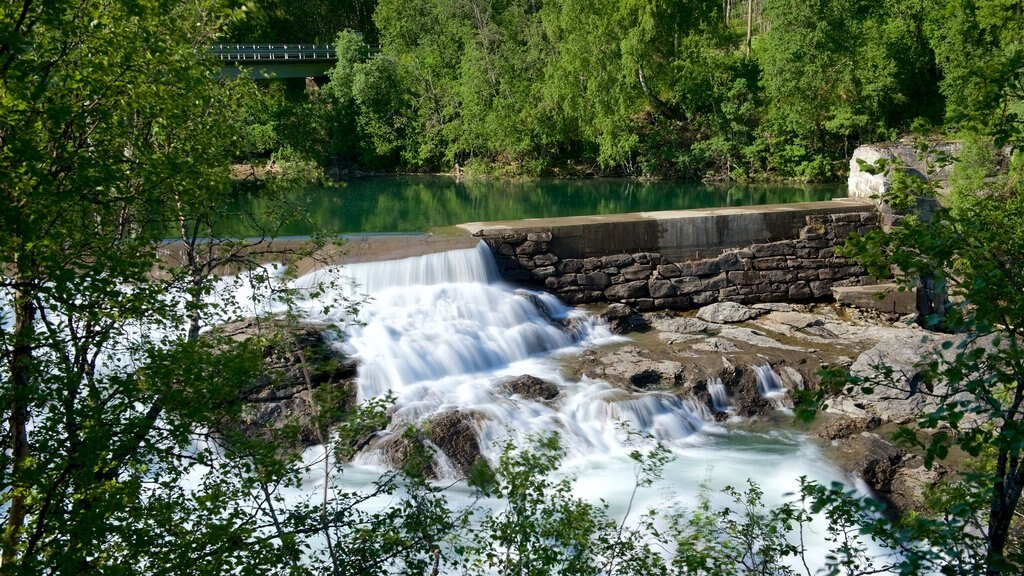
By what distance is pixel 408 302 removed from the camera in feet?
39.4

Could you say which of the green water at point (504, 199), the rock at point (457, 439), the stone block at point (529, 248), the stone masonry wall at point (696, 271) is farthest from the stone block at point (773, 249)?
the rock at point (457, 439)

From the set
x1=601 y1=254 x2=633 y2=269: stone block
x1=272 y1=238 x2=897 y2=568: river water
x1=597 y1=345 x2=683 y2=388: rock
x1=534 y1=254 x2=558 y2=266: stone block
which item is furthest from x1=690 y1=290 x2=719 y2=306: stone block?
x1=597 y1=345 x2=683 y2=388: rock

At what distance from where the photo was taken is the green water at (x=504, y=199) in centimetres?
2172

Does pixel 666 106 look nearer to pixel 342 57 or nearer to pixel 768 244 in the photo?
pixel 342 57

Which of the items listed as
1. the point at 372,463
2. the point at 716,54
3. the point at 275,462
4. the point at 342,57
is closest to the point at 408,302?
the point at 372,463

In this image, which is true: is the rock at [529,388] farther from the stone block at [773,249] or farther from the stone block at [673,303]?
the stone block at [773,249]

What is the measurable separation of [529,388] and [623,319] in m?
3.42

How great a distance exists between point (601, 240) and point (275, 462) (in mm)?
11306

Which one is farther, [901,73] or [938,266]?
[901,73]

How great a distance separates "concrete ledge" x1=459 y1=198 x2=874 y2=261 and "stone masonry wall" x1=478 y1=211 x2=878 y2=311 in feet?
0.48

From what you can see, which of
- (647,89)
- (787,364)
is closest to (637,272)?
(787,364)

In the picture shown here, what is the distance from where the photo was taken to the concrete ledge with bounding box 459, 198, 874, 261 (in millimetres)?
14195

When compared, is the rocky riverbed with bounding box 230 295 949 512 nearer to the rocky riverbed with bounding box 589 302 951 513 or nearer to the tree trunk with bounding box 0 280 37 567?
the rocky riverbed with bounding box 589 302 951 513

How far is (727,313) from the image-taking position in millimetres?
13250
